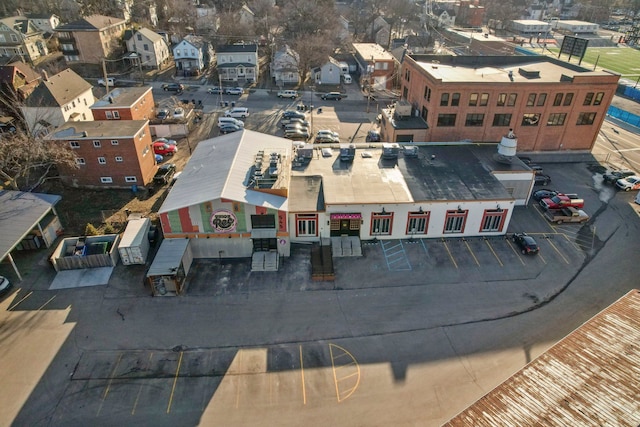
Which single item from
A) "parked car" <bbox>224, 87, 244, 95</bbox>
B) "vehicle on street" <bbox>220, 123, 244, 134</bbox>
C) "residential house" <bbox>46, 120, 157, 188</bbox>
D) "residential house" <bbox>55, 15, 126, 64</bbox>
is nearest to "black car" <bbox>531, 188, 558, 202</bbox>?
"vehicle on street" <bbox>220, 123, 244, 134</bbox>

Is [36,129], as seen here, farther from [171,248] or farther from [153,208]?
[171,248]

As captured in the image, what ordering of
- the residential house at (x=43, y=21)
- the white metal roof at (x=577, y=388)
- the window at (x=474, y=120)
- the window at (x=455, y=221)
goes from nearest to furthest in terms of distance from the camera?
the white metal roof at (x=577, y=388), the window at (x=455, y=221), the window at (x=474, y=120), the residential house at (x=43, y=21)

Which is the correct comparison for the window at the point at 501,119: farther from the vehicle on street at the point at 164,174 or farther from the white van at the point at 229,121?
the vehicle on street at the point at 164,174

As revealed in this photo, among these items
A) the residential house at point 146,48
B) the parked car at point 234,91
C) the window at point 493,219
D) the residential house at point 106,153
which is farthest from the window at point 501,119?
the residential house at point 146,48

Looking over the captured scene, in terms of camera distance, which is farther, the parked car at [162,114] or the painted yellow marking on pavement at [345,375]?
the parked car at [162,114]

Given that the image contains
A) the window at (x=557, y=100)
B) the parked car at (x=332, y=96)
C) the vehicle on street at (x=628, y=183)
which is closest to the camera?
the vehicle on street at (x=628, y=183)

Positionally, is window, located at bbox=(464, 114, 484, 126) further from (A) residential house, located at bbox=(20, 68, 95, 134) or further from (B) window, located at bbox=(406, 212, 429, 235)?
(A) residential house, located at bbox=(20, 68, 95, 134)
